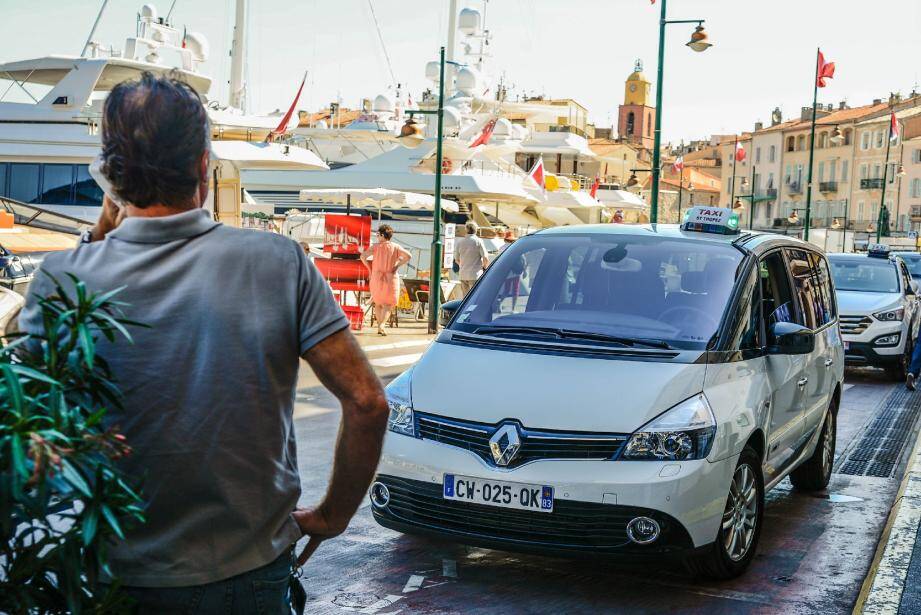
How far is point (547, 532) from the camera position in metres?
5.54

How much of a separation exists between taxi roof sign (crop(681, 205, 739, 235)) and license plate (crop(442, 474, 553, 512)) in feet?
8.33

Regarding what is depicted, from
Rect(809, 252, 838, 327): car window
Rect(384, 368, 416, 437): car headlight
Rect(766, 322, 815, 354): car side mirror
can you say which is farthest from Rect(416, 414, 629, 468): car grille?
Rect(809, 252, 838, 327): car window

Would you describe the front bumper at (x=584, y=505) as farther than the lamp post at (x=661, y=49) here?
No

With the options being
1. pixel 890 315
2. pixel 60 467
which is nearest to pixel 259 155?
pixel 890 315

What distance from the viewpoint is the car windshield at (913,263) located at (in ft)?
94.8

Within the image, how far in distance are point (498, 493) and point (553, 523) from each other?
0.28 meters

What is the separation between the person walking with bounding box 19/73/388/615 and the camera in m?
2.27

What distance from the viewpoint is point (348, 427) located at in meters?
2.51

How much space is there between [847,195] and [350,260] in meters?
103

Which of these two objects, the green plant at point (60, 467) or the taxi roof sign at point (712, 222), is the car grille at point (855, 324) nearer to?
the taxi roof sign at point (712, 222)

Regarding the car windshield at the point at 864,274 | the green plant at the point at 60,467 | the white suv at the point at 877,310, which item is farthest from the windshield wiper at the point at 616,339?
the car windshield at the point at 864,274

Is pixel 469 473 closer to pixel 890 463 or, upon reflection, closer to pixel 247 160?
pixel 890 463

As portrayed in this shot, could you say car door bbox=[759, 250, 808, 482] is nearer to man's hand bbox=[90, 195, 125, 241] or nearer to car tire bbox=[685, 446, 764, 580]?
car tire bbox=[685, 446, 764, 580]

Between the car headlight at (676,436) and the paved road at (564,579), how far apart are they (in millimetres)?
518
